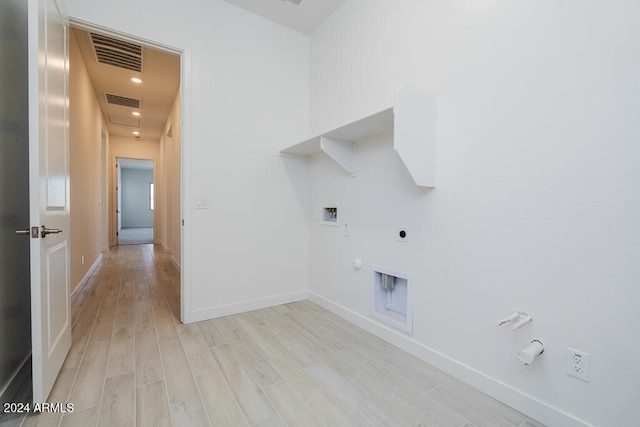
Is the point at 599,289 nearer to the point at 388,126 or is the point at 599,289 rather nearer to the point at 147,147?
the point at 388,126

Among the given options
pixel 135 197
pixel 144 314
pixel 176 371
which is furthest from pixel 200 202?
pixel 135 197

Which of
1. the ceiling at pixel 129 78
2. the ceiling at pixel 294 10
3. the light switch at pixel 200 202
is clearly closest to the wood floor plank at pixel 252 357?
the light switch at pixel 200 202

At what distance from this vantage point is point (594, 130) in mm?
1111

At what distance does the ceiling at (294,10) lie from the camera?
2.45m

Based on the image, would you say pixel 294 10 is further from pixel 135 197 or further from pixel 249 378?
pixel 135 197

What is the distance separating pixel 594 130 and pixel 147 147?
Answer: 844cm

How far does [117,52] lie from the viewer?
3.05 m

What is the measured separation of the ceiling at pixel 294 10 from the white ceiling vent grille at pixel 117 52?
4.21ft

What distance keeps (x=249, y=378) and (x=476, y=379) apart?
1.25 meters

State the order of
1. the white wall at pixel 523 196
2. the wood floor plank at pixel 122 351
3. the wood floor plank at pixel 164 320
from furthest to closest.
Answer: the wood floor plank at pixel 164 320 < the wood floor plank at pixel 122 351 < the white wall at pixel 523 196

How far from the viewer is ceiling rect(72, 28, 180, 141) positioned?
2.94 metres

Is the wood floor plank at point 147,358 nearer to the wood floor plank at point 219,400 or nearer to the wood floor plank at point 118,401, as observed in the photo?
the wood floor plank at point 118,401

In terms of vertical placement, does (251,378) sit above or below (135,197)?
below

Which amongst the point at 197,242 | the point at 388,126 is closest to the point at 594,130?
the point at 388,126
